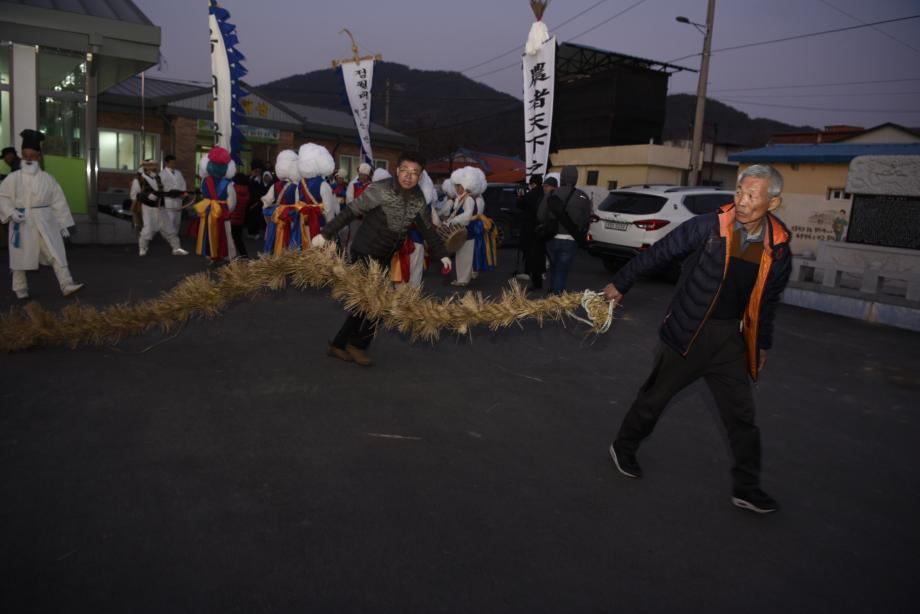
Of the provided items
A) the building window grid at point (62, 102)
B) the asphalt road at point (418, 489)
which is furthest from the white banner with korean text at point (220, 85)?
the asphalt road at point (418, 489)

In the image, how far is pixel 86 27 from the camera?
12203 millimetres

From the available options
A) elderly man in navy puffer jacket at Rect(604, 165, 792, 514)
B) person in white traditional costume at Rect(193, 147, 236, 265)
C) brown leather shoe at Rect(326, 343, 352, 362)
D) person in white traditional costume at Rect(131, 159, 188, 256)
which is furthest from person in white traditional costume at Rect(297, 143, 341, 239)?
elderly man in navy puffer jacket at Rect(604, 165, 792, 514)

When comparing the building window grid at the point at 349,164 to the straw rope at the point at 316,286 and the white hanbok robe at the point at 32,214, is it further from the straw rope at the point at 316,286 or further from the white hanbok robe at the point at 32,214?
the straw rope at the point at 316,286

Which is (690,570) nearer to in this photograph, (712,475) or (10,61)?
(712,475)

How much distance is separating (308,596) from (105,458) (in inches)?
68.2

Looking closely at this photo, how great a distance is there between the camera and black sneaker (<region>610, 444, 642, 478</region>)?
3660 millimetres

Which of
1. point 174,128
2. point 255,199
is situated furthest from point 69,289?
point 174,128

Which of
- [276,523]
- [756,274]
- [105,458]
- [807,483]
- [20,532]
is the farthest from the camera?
[807,483]

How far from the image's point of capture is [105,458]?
3.50 metres

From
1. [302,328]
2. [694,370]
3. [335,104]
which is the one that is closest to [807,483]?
[694,370]

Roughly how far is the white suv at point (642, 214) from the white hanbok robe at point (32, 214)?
7.97 metres

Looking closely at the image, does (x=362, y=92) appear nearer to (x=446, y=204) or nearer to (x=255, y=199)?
(x=255, y=199)

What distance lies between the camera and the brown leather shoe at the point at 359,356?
5.55 m

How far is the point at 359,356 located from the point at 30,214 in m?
4.47
